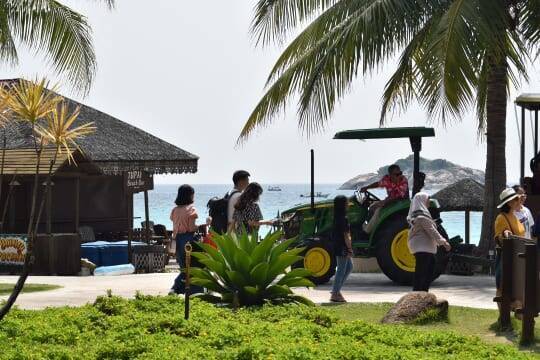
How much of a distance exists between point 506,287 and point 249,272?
2.87m

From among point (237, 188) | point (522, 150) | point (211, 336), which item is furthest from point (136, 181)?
point (211, 336)

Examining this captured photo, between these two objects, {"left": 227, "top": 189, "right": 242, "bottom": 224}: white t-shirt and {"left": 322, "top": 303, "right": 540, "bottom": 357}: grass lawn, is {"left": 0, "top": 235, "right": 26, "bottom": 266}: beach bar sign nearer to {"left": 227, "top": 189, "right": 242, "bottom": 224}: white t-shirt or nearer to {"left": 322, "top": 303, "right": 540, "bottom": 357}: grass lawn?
{"left": 227, "top": 189, "right": 242, "bottom": 224}: white t-shirt

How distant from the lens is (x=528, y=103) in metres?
18.9

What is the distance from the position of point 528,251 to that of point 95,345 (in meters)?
4.25

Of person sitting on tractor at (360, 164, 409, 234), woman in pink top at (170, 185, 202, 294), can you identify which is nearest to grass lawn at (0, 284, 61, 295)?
woman in pink top at (170, 185, 202, 294)

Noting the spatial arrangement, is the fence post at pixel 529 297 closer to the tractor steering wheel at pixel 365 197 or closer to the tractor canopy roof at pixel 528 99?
the tractor canopy roof at pixel 528 99

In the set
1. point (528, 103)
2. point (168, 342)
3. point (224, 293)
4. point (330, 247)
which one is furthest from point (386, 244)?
point (168, 342)

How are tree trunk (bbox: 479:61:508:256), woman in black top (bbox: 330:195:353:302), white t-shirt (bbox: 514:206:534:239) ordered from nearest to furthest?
white t-shirt (bbox: 514:206:534:239) → woman in black top (bbox: 330:195:353:302) → tree trunk (bbox: 479:61:508:256)

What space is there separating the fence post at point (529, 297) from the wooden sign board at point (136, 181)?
56.6ft

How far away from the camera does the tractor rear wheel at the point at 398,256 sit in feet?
62.0

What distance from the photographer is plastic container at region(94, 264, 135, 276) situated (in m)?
24.5

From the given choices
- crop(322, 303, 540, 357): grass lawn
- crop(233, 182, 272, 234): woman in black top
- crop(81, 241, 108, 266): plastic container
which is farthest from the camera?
crop(81, 241, 108, 266): plastic container

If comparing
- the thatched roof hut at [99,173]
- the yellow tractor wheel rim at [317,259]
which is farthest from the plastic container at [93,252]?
the yellow tractor wheel rim at [317,259]

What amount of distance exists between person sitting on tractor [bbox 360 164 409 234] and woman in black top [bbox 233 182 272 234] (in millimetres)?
3963
